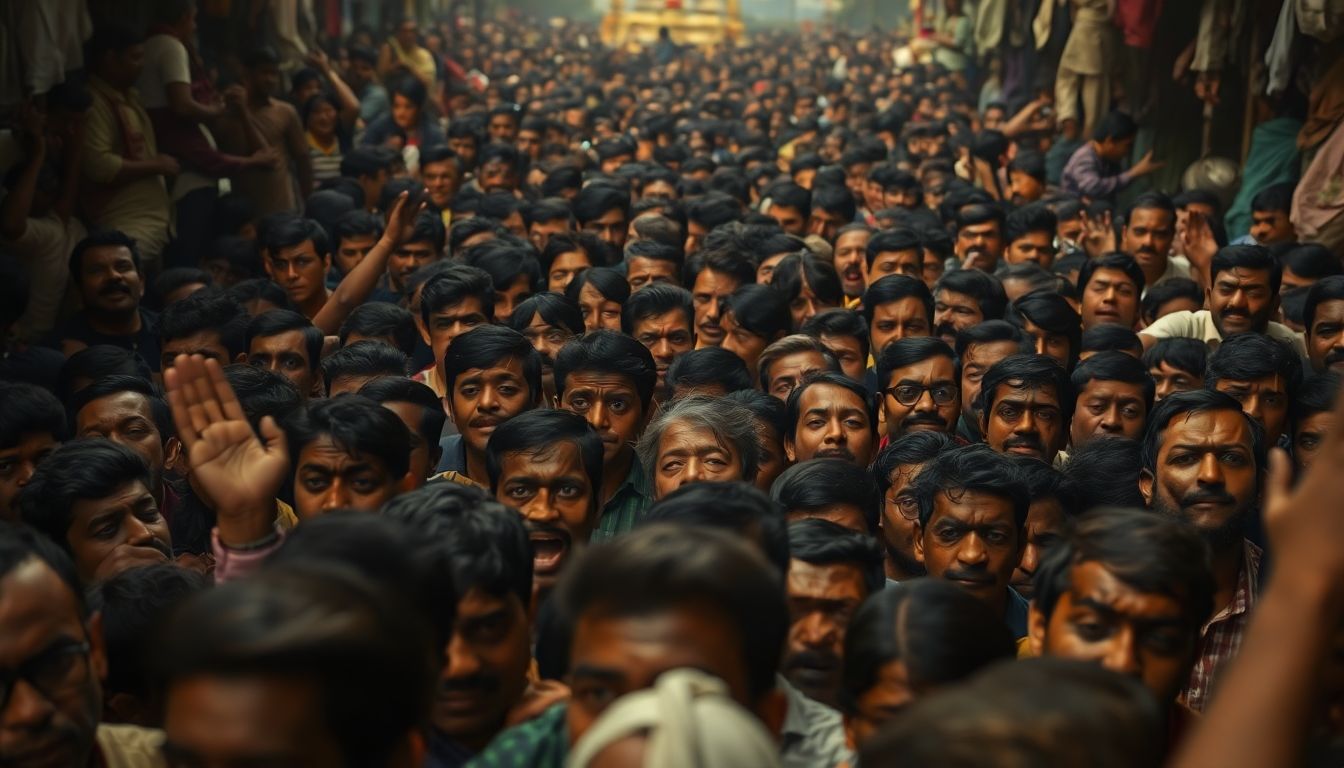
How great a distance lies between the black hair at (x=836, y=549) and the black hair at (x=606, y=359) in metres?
2.19

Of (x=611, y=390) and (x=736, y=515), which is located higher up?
(x=736, y=515)

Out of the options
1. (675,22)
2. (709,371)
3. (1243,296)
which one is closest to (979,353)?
(709,371)

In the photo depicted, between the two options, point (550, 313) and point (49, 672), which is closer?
point (49, 672)

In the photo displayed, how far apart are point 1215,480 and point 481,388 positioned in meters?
2.43

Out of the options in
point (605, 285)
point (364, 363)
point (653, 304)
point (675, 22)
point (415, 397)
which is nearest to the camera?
point (415, 397)

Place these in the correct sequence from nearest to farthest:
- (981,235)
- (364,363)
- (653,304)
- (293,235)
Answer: (364,363) < (653,304) < (293,235) < (981,235)

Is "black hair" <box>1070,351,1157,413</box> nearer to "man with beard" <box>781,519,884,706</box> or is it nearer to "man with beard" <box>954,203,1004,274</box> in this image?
"man with beard" <box>781,519,884,706</box>

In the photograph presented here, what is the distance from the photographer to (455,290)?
7301 millimetres

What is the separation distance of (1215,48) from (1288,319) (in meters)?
5.58

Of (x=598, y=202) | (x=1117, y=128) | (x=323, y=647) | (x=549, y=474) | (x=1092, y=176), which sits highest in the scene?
(x=323, y=647)

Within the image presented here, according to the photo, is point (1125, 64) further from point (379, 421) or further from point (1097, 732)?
point (1097, 732)

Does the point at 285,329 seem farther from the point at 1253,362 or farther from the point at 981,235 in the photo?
the point at 981,235

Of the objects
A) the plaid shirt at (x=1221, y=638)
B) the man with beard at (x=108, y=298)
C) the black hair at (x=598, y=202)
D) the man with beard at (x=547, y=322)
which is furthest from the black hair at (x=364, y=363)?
the black hair at (x=598, y=202)

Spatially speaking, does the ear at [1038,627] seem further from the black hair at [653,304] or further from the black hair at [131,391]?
the black hair at [653,304]
